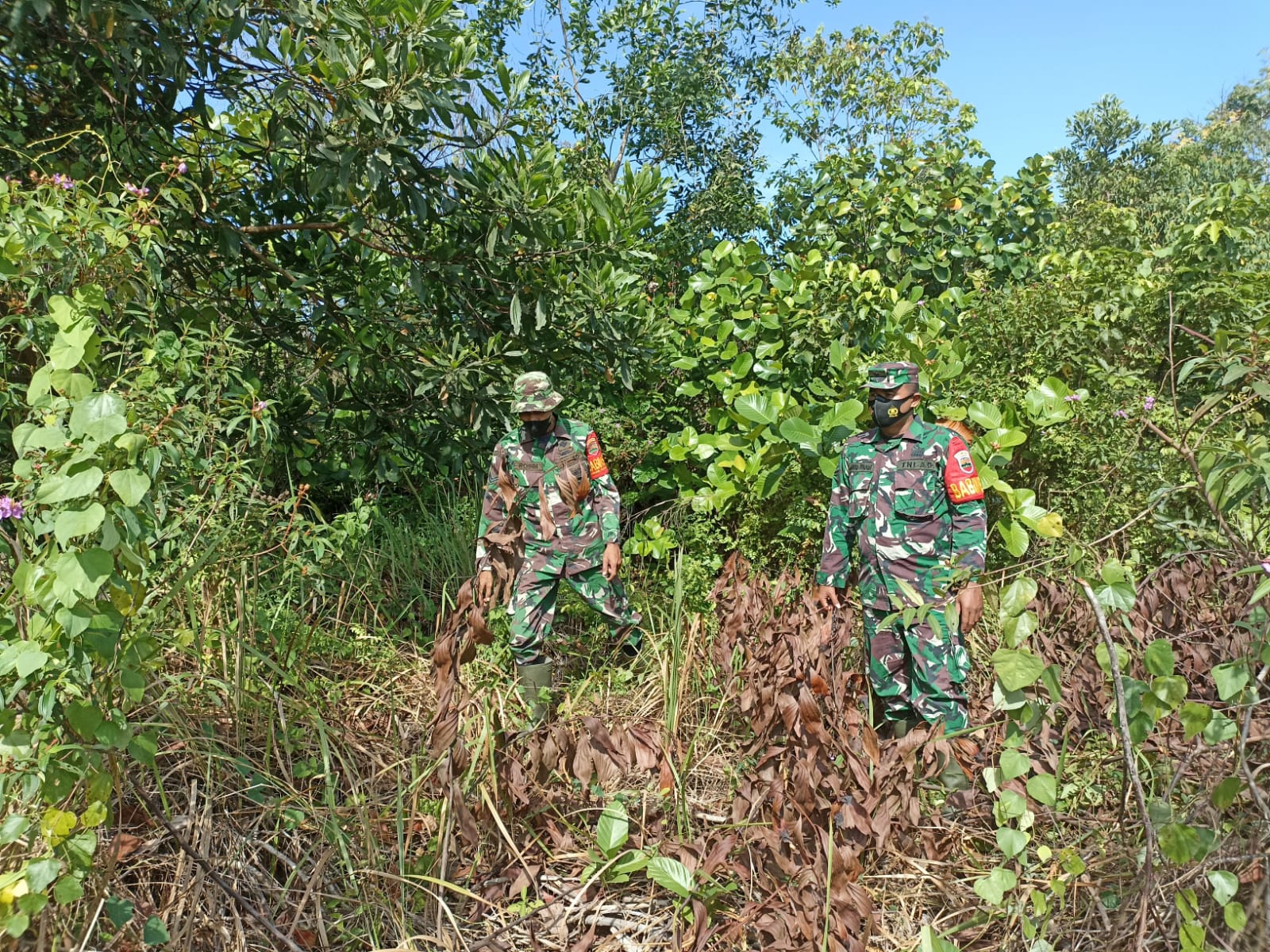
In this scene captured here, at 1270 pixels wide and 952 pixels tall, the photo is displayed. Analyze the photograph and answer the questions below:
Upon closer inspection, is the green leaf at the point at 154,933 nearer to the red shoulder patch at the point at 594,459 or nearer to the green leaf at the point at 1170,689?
the green leaf at the point at 1170,689

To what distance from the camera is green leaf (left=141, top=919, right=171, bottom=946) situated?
5.92ft

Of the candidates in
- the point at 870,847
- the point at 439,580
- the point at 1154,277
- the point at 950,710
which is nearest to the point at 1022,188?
the point at 1154,277

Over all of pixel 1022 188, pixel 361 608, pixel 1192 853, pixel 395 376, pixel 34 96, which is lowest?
pixel 361 608

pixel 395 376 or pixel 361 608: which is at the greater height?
pixel 395 376

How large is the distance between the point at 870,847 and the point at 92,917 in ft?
6.35

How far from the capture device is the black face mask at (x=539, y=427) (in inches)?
150

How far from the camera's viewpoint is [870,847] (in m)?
2.41

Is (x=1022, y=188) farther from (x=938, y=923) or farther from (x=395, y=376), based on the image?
(x=938, y=923)

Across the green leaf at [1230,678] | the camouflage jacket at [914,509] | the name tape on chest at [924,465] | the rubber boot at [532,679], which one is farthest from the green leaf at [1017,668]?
the rubber boot at [532,679]

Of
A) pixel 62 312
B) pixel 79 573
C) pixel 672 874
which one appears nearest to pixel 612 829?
pixel 672 874

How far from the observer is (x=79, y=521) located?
55.1 inches

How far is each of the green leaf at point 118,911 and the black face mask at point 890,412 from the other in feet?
9.03

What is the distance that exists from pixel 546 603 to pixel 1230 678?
9.25ft

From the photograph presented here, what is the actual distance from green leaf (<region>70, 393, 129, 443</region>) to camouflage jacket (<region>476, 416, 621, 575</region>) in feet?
7.62
